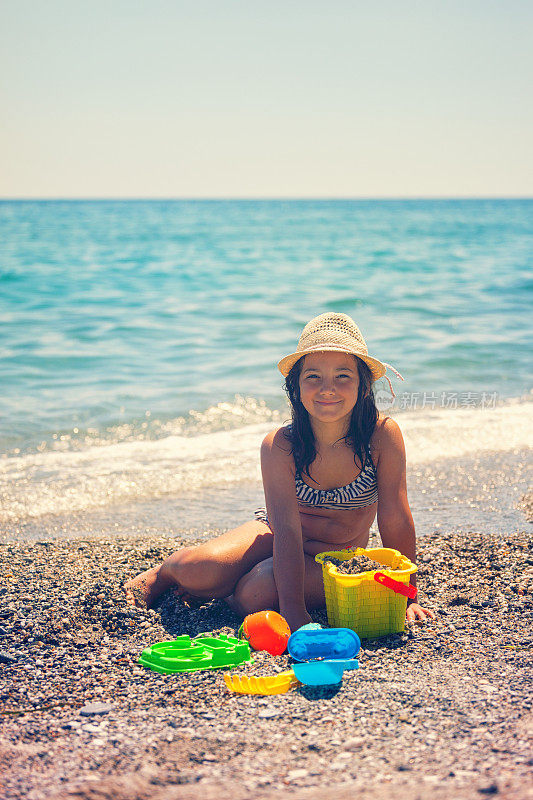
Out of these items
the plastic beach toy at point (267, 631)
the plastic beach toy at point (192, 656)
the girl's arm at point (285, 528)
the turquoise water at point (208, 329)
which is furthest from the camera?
the turquoise water at point (208, 329)

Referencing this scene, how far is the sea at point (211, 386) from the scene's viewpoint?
5637 mm

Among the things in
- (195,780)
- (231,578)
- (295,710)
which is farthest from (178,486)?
(195,780)

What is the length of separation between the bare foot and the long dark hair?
2.96ft

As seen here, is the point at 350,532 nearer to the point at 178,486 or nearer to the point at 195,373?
the point at 178,486

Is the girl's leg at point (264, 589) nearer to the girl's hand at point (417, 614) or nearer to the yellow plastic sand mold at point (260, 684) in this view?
the girl's hand at point (417, 614)

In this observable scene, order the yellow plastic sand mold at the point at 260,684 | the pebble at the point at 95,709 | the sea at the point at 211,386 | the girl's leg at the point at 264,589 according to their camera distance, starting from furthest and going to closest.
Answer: the sea at the point at 211,386
the girl's leg at the point at 264,589
the yellow plastic sand mold at the point at 260,684
the pebble at the point at 95,709

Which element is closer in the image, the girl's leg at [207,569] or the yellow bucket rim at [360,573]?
the yellow bucket rim at [360,573]

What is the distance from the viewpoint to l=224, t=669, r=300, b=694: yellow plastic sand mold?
9.34 ft

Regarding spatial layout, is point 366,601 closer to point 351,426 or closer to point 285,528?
point 285,528

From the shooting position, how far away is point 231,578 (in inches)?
150

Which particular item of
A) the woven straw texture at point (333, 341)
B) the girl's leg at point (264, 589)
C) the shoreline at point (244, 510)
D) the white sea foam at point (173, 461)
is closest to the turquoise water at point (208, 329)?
the white sea foam at point (173, 461)

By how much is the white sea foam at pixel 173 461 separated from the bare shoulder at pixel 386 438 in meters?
2.41

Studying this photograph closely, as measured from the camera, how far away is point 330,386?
3.57 meters

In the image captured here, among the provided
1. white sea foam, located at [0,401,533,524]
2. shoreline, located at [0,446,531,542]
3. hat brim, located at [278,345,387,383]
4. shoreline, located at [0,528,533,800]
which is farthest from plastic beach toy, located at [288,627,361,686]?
white sea foam, located at [0,401,533,524]
